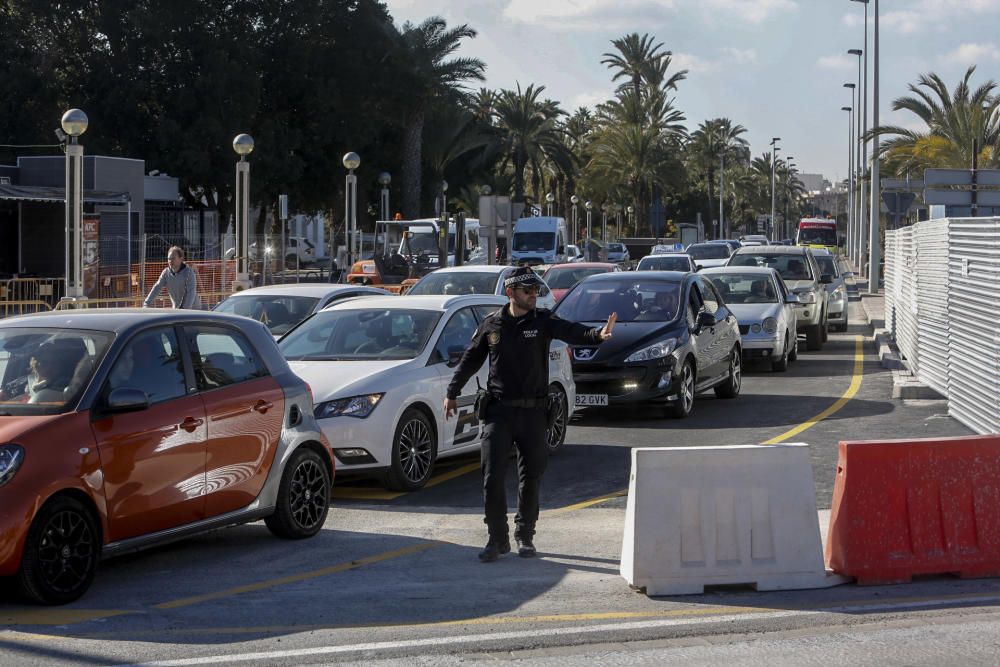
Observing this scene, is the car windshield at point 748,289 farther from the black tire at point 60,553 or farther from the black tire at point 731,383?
the black tire at point 60,553

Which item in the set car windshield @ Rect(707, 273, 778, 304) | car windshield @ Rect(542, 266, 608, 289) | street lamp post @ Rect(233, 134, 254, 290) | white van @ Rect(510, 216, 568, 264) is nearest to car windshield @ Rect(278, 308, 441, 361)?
car windshield @ Rect(707, 273, 778, 304)

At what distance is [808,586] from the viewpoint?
25.0 feet

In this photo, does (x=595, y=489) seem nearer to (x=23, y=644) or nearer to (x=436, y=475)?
(x=436, y=475)

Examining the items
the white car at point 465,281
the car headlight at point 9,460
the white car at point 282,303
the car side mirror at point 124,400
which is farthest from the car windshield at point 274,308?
the car headlight at point 9,460

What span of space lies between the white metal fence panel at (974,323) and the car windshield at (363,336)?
5.61 metres

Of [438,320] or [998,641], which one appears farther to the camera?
[438,320]

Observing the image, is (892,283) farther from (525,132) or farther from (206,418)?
(525,132)

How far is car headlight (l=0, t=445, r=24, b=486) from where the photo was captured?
22.9ft

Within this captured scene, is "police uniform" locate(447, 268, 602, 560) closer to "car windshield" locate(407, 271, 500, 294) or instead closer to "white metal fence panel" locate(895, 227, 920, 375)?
"car windshield" locate(407, 271, 500, 294)

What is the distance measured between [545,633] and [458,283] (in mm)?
13123

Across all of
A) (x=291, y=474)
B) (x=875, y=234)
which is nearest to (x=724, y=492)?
(x=291, y=474)

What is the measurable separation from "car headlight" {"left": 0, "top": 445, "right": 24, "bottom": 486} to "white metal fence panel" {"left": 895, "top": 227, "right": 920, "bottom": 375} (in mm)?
15068

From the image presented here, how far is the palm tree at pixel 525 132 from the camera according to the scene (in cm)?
7025

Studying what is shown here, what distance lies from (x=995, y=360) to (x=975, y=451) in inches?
236
